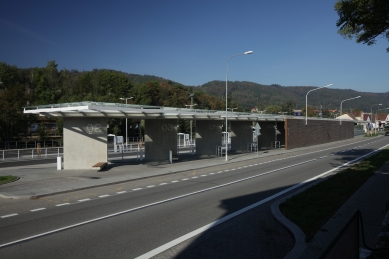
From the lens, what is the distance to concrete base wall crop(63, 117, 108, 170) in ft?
74.8

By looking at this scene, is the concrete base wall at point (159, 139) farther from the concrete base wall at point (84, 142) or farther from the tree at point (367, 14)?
the tree at point (367, 14)

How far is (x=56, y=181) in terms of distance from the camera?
1778 centimetres

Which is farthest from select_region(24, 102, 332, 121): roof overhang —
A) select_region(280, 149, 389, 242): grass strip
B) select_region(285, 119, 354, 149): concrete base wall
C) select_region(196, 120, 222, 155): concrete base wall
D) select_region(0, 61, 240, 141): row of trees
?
select_region(0, 61, 240, 141): row of trees

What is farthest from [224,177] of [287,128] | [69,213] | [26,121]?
[26,121]

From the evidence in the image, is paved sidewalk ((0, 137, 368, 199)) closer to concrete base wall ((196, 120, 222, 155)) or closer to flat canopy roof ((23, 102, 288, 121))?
flat canopy roof ((23, 102, 288, 121))

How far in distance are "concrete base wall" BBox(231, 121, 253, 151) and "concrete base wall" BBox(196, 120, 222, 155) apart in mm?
6173

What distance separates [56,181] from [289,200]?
11.9 meters

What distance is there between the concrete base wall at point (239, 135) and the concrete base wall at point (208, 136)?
617 centimetres

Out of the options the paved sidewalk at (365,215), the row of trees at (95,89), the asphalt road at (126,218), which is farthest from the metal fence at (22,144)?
the paved sidewalk at (365,215)

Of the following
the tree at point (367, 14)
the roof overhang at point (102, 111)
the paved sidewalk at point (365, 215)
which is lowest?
the paved sidewalk at point (365, 215)

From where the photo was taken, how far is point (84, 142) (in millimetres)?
23109

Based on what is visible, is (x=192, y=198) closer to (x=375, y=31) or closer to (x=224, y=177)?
(x=224, y=177)

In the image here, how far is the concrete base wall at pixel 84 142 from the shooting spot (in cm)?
2280

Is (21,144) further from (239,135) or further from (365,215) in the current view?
(365,215)
